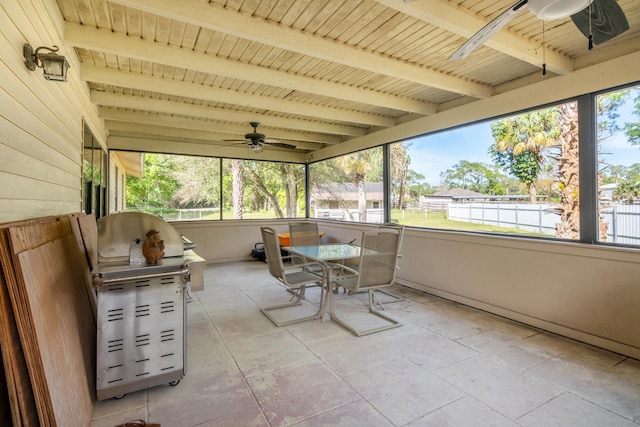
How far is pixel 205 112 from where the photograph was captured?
454cm

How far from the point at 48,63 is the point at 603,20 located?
3152 mm

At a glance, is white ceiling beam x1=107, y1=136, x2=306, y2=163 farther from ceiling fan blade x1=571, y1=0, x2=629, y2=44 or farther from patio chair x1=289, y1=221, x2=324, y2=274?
ceiling fan blade x1=571, y1=0, x2=629, y2=44

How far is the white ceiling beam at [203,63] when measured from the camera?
2.44 m

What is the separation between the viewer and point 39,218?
1805 mm

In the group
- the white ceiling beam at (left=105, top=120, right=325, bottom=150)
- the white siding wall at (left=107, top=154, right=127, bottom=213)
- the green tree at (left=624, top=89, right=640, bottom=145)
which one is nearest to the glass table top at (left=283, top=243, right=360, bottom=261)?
the green tree at (left=624, top=89, right=640, bottom=145)

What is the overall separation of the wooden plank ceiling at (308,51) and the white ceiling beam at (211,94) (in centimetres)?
1

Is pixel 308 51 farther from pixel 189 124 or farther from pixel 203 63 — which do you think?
pixel 189 124

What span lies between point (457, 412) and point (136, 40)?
371 cm

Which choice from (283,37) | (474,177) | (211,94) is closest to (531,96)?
(474,177)

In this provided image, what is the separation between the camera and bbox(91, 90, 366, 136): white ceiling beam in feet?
12.7

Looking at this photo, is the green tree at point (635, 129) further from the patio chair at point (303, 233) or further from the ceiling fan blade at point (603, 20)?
the patio chair at point (303, 233)

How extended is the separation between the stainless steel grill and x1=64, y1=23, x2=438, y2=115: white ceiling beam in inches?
56.2

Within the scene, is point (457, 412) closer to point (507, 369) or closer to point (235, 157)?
point (507, 369)

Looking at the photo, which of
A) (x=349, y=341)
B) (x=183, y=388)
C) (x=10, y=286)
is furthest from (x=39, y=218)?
(x=349, y=341)
